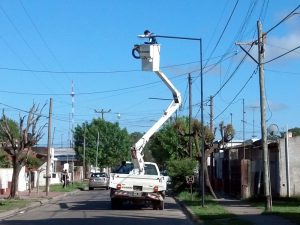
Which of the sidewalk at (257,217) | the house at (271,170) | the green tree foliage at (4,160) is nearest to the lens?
the sidewalk at (257,217)

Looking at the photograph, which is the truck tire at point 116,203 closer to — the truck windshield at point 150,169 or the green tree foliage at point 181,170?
the truck windshield at point 150,169

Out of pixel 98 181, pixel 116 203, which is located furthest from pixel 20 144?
pixel 98 181

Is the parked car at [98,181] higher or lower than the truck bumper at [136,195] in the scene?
higher

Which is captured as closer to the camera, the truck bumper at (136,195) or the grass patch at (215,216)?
the grass patch at (215,216)

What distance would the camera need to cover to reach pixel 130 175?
28172mm

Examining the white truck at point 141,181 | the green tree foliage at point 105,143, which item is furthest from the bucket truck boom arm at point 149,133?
the green tree foliage at point 105,143

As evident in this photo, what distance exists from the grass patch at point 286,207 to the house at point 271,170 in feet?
4.05

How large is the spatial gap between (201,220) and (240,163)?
14.9 m

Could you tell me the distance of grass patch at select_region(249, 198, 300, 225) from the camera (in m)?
21.2

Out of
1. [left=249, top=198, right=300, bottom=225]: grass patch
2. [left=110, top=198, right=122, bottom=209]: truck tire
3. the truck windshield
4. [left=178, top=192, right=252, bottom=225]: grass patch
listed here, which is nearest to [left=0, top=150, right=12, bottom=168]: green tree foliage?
the truck windshield

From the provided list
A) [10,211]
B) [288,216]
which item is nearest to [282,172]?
[288,216]

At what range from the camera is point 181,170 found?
44.6m

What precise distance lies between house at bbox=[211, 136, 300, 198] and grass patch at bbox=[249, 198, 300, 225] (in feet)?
4.05

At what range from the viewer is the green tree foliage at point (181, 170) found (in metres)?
44.5
